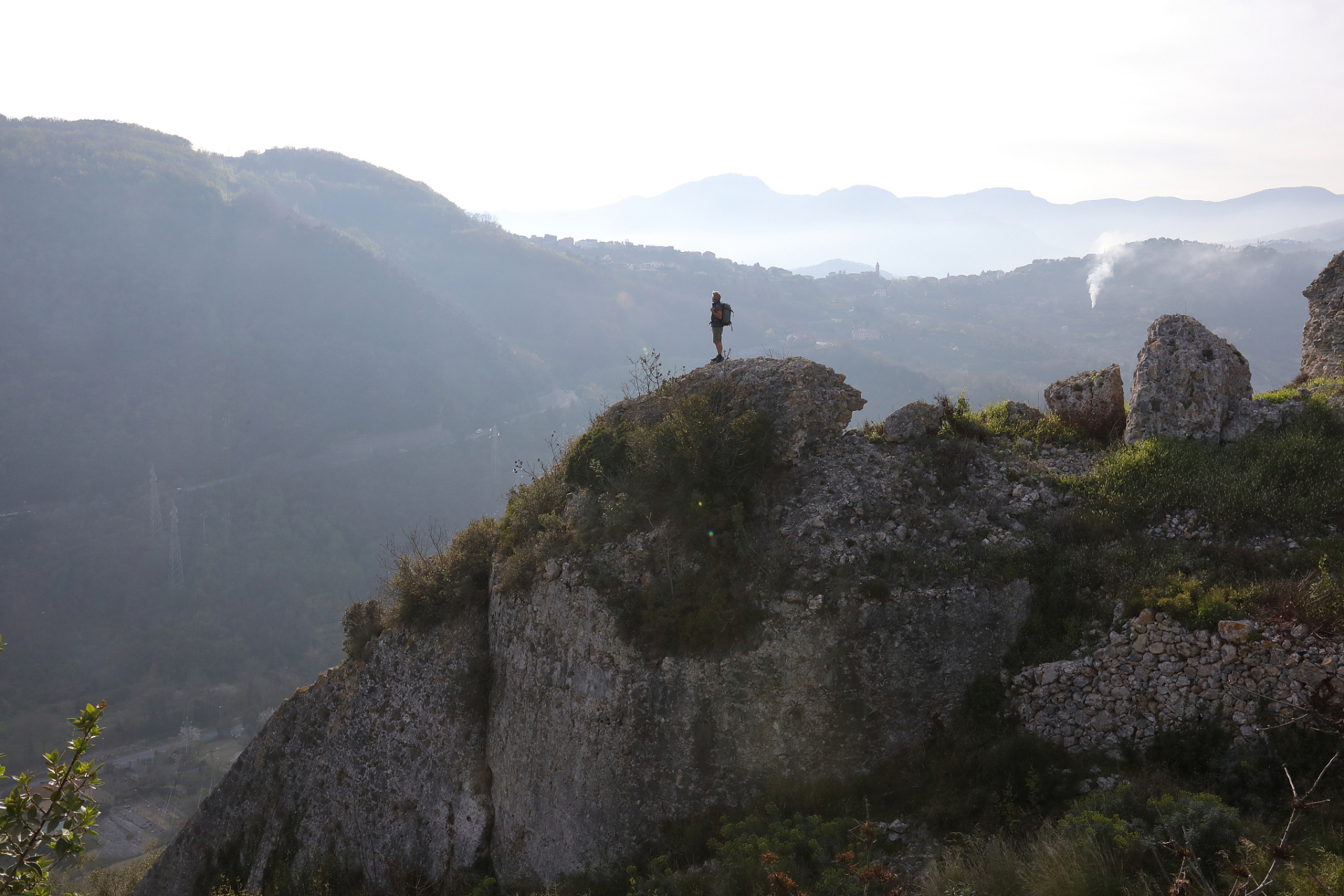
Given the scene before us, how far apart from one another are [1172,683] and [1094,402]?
595cm

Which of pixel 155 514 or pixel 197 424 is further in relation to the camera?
pixel 197 424

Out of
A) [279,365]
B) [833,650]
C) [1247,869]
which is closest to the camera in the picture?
[1247,869]

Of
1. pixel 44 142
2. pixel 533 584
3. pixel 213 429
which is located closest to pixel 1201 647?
pixel 533 584

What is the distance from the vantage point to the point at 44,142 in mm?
141625

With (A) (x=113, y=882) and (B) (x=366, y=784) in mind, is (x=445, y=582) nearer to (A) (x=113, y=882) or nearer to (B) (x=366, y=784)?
(B) (x=366, y=784)

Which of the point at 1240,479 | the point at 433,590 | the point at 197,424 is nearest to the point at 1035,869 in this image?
the point at 1240,479

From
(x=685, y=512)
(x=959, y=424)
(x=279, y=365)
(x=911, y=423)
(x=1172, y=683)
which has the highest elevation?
(x=279, y=365)

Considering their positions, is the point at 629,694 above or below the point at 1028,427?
below

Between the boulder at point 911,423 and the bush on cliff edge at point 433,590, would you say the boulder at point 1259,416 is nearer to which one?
the boulder at point 911,423

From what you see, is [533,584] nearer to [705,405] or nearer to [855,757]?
[705,405]

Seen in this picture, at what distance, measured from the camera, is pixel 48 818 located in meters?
4.51

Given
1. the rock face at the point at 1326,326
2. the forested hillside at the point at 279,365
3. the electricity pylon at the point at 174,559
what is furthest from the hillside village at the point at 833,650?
the electricity pylon at the point at 174,559

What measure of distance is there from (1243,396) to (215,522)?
111 m

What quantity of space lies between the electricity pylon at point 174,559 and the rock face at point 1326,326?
102051 millimetres
